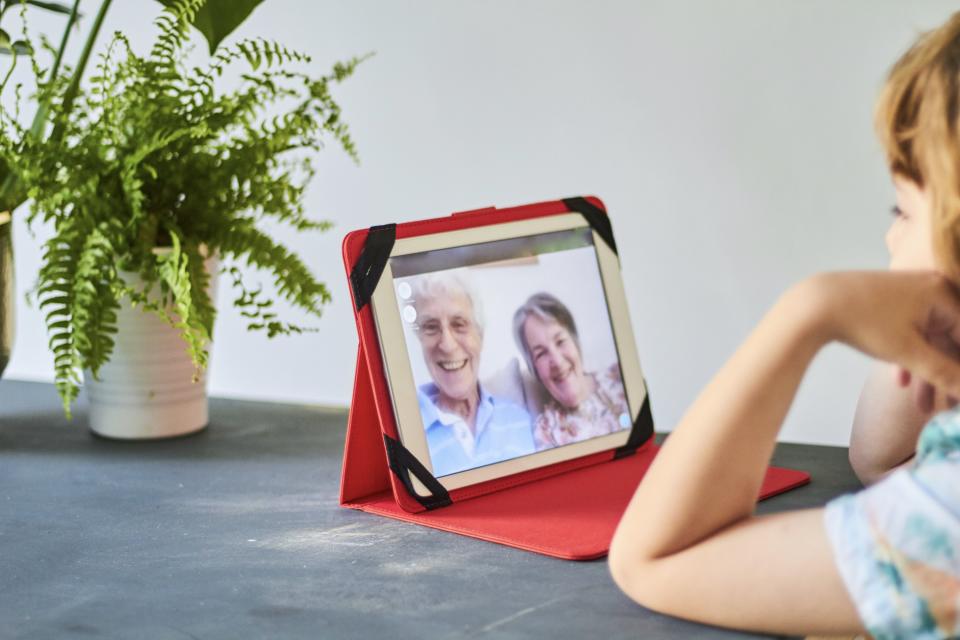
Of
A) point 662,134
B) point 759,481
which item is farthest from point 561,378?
point 662,134

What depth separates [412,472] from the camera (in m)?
0.99

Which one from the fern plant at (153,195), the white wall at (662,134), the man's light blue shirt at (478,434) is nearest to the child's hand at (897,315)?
the man's light blue shirt at (478,434)

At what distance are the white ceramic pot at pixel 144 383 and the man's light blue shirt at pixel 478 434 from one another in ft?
1.24

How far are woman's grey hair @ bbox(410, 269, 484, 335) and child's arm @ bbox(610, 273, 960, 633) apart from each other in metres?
0.35

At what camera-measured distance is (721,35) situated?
2.19 meters

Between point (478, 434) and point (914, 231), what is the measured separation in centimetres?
44

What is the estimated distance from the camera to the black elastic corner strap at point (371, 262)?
100cm

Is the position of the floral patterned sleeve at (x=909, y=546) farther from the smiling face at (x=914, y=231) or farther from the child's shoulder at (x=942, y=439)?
the smiling face at (x=914, y=231)

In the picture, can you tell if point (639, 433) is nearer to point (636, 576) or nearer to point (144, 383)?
point (636, 576)

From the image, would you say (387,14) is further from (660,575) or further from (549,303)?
(660,575)

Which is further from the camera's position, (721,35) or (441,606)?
(721,35)

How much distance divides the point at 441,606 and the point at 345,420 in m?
0.66

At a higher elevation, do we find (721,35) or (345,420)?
(721,35)

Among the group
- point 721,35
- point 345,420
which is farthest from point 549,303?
point 721,35
